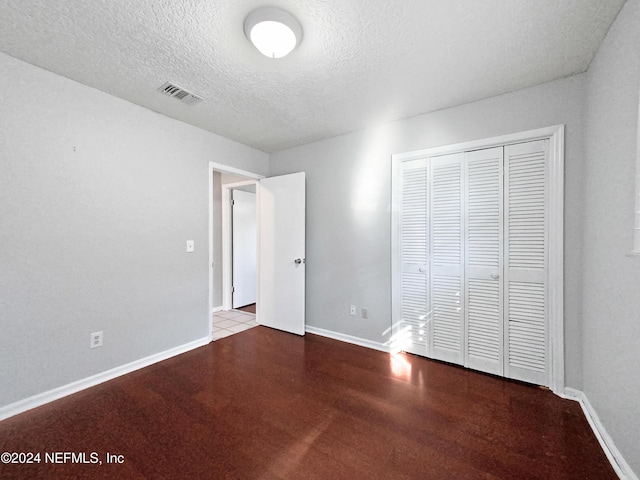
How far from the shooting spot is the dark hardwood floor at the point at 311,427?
1.35 m

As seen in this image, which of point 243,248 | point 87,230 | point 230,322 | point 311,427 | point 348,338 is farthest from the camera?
point 243,248

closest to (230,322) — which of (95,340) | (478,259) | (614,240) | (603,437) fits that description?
(95,340)

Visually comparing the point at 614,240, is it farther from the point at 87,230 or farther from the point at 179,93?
the point at 87,230

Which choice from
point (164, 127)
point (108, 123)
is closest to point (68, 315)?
point (108, 123)

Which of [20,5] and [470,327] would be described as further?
[470,327]

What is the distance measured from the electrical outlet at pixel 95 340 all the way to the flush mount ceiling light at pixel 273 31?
101 inches

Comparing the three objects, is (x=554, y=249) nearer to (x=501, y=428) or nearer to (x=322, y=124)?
(x=501, y=428)

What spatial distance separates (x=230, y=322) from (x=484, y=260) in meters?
3.31

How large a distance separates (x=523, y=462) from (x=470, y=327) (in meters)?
1.08

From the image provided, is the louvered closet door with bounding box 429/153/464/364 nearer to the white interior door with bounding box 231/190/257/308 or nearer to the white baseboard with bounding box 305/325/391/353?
the white baseboard with bounding box 305/325/391/353

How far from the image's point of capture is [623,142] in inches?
54.1

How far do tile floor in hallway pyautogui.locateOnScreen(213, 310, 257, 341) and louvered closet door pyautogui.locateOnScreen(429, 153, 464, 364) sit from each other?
2.42m

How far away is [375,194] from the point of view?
9.35 feet

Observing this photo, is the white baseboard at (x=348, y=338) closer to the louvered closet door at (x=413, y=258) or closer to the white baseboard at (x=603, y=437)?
the louvered closet door at (x=413, y=258)
